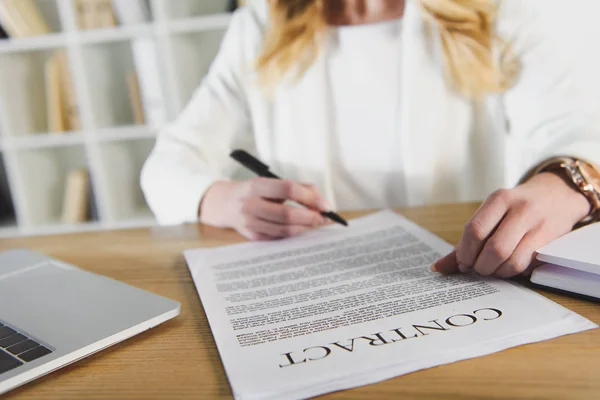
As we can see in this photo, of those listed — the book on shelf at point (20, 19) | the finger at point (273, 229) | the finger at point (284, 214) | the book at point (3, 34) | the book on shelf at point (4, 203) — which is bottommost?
the book on shelf at point (4, 203)

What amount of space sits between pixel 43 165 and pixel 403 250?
197cm

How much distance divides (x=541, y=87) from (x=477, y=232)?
20.6 inches

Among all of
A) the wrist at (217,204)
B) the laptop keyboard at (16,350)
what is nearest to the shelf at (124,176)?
the wrist at (217,204)

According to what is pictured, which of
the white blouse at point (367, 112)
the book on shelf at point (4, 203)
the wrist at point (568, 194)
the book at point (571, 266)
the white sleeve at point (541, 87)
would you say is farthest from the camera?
the book on shelf at point (4, 203)

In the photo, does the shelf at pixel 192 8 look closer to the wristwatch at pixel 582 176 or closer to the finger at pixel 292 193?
the finger at pixel 292 193

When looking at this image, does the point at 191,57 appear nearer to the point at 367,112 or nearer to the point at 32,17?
the point at 32,17

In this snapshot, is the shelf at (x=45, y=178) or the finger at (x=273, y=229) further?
the shelf at (x=45, y=178)

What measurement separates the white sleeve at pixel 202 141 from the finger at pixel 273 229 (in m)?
0.19

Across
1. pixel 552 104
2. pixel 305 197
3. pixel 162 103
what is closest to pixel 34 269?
pixel 305 197

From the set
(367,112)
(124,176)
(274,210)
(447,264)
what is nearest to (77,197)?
(124,176)

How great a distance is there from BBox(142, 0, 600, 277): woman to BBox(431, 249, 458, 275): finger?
38 cm

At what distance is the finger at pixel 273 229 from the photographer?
662 mm

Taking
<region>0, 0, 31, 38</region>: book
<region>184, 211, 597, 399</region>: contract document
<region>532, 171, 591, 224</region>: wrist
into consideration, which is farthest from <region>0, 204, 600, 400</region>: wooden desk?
<region>0, 0, 31, 38</region>: book

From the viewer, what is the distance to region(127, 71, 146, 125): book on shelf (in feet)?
6.29
